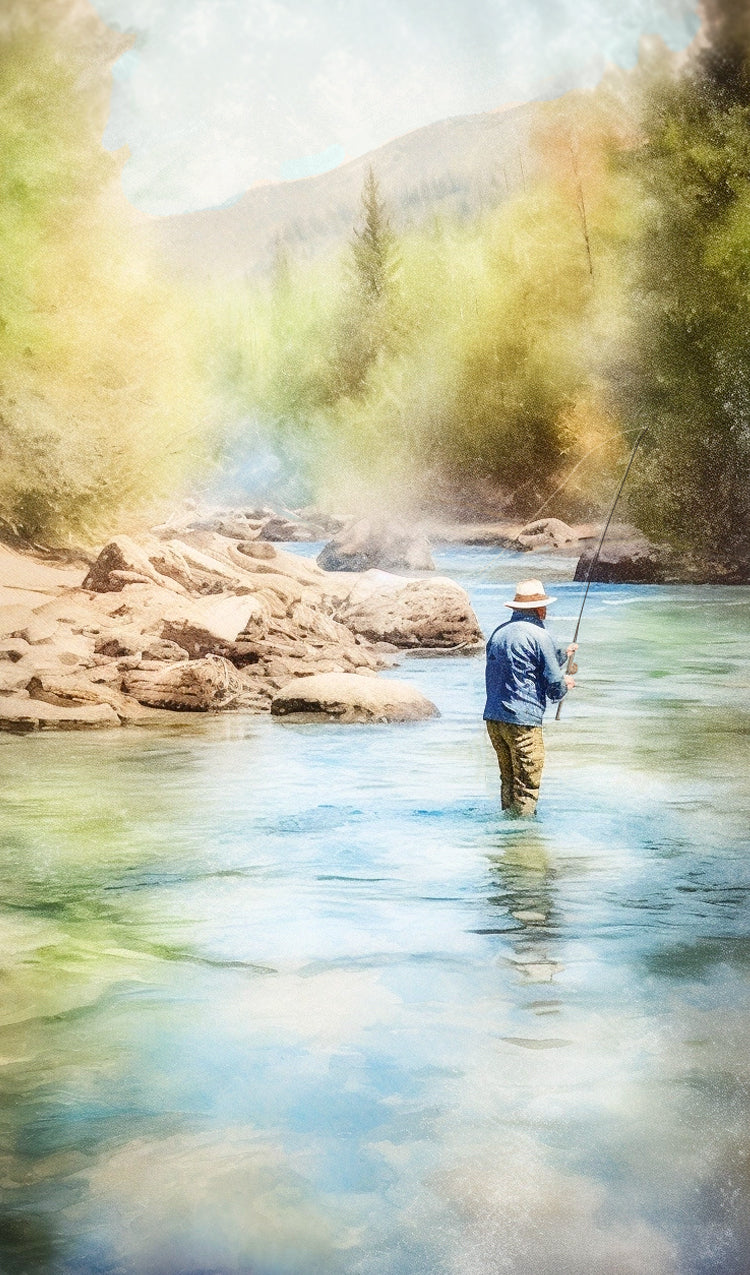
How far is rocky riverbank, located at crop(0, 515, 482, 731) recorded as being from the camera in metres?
9.16

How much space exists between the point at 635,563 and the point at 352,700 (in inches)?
218

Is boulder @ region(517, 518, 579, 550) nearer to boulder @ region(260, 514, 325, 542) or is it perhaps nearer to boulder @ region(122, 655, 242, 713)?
boulder @ region(260, 514, 325, 542)

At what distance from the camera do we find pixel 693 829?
613 cm

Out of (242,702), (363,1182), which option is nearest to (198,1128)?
(363,1182)

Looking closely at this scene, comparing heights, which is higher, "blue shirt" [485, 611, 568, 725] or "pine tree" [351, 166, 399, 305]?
"pine tree" [351, 166, 399, 305]

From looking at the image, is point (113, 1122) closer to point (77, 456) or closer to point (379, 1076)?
point (379, 1076)

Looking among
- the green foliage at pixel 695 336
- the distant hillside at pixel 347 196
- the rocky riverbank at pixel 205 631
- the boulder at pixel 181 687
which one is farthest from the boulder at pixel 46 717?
the green foliage at pixel 695 336

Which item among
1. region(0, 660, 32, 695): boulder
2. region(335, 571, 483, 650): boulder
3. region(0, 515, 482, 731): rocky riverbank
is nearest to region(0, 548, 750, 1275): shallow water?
region(0, 515, 482, 731): rocky riverbank

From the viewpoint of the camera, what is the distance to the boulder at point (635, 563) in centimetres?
1354

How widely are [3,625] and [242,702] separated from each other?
1.94 metres

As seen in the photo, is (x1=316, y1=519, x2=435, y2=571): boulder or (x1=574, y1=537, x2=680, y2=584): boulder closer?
(x1=316, y1=519, x2=435, y2=571): boulder

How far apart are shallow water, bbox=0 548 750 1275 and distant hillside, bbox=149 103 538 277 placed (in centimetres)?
546

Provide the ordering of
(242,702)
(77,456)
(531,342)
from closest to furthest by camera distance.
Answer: (242,702) → (77,456) → (531,342)

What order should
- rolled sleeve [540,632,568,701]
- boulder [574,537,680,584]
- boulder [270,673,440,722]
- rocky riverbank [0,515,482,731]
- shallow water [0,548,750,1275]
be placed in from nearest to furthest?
shallow water [0,548,750,1275] → rolled sleeve [540,632,568,701] → boulder [270,673,440,722] → rocky riverbank [0,515,482,731] → boulder [574,537,680,584]
